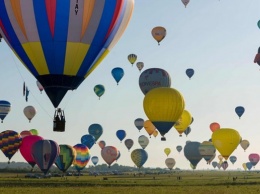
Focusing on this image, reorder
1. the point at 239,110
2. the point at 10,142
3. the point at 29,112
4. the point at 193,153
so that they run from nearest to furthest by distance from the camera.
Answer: the point at 10,142 → the point at 239,110 → the point at 29,112 → the point at 193,153

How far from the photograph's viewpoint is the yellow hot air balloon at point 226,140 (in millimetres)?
80312

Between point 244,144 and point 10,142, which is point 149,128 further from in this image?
point 244,144

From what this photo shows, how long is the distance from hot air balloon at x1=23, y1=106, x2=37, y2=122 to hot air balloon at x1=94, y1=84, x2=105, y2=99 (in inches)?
674

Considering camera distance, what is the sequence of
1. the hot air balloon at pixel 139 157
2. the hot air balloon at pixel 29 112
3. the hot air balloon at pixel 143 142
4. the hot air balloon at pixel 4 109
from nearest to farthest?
the hot air balloon at pixel 4 109, the hot air balloon at pixel 29 112, the hot air balloon at pixel 139 157, the hot air balloon at pixel 143 142

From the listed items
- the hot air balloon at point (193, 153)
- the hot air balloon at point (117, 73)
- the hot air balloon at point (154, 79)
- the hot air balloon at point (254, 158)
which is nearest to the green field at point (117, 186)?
the hot air balloon at point (154, 79)

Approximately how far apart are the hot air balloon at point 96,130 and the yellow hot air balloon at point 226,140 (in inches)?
1278

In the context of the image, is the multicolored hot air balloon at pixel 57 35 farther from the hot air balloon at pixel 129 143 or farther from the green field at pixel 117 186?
the hot air balloon at pixel 129 143

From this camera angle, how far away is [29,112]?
94.8 meters

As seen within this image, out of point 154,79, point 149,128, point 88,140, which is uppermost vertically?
point 154,79

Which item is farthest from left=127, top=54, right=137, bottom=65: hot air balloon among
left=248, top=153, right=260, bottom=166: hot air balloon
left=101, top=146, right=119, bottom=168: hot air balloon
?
left=248, top=153, right=260, bottom=166: hot air balloon

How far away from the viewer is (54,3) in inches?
1328

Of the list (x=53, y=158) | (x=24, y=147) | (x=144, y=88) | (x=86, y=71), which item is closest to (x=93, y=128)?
(x=24, y=147)

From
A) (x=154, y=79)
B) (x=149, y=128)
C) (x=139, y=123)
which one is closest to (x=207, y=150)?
(x=149, y=128)

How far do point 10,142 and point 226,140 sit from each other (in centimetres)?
3363
